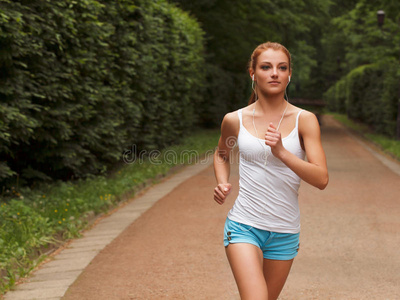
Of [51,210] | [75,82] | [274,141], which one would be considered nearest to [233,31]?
[75,82]

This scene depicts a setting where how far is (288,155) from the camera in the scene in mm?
2982

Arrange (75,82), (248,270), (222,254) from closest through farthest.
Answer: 1. (248,270)
2. (222,254)
3. (75,82)

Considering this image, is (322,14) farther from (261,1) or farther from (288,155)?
(288,155)

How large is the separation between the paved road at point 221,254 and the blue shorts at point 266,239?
79.7 inches

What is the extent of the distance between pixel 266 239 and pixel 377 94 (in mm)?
29870

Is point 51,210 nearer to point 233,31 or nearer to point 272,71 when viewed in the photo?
point 272,71

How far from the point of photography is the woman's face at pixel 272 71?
3229 millimetres

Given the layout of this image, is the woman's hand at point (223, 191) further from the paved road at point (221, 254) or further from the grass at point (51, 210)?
the grass at point (51, 210)

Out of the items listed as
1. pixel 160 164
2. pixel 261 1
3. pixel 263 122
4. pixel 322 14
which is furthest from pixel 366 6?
pixel 263 122

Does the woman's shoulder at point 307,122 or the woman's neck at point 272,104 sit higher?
the woman's neck at point 272,104

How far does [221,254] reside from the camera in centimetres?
679

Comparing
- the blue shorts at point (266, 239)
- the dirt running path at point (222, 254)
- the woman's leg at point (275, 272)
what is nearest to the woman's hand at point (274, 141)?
the blue shorts at point (266, 239)

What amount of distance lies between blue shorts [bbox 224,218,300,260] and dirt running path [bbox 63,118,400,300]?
2.03 m

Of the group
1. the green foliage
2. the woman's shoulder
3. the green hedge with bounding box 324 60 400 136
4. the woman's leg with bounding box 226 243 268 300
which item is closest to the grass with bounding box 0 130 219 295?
the woman's leg with bounding box 226 243 268 300
